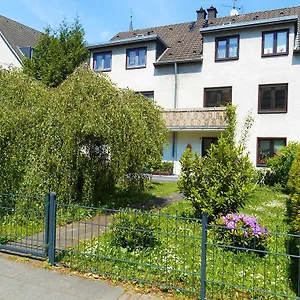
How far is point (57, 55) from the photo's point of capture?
20.8 meters

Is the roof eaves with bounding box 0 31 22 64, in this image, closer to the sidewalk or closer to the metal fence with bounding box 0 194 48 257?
the metal fence with bounding box 0 194 48 257

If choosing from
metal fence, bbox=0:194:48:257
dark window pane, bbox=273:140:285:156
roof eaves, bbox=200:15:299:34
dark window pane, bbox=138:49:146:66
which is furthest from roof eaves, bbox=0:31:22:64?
metal fence, bbox=0:194:48:257

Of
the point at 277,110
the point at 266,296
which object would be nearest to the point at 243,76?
the point at 277,110

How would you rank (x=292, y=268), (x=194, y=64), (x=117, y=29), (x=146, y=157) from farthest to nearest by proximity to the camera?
(x=117, y=29) < (x=194, y=64) < (x=146, y=157) < (x=292, y=268)

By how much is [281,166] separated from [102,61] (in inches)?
523

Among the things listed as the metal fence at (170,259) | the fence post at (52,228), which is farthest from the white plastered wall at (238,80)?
the fence post at (52,228)

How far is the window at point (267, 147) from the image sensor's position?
1587cm

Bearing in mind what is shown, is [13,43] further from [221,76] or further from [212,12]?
[221,76]

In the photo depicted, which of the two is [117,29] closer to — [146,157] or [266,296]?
[146,157]

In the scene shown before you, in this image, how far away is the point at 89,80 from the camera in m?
7.42

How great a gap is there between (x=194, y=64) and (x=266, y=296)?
15.8 m

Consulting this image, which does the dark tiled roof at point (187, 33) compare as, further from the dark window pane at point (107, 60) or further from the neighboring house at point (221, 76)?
the dark window pane at point (107, 60)

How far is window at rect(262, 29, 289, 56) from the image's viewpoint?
1568cm

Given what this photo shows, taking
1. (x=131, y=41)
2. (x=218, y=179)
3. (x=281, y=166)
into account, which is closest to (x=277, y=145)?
(x=281, y=166)
